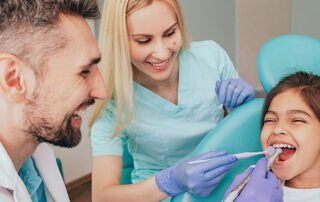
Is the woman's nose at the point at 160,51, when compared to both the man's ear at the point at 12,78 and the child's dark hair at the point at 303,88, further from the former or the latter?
the man's ear at the point at 12,78

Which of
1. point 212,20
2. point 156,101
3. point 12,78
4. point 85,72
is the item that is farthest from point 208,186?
point 212,20

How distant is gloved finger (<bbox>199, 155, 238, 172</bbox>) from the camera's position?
112 centimetres

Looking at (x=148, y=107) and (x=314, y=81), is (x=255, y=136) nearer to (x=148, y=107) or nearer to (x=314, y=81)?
(x=314, y=81)

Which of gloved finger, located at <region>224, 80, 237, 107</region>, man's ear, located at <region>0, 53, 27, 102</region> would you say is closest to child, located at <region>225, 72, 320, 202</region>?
gloved finger, located at <region>224, 80, 237, 107</region>

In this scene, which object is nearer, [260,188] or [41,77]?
[41,77]

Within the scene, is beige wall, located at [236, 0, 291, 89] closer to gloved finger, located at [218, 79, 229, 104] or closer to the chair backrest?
the chair backrest

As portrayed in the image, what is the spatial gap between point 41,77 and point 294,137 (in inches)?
27.1

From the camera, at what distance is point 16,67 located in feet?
2.77

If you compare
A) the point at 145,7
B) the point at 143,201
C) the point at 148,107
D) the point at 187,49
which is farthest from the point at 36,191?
the point at 187,49

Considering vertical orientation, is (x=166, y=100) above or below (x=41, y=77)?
below

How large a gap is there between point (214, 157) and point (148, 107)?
339 mm

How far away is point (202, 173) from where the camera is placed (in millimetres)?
1122

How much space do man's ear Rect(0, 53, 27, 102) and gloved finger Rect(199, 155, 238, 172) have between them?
1.59 feet

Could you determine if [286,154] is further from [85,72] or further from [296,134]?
[85,72]
